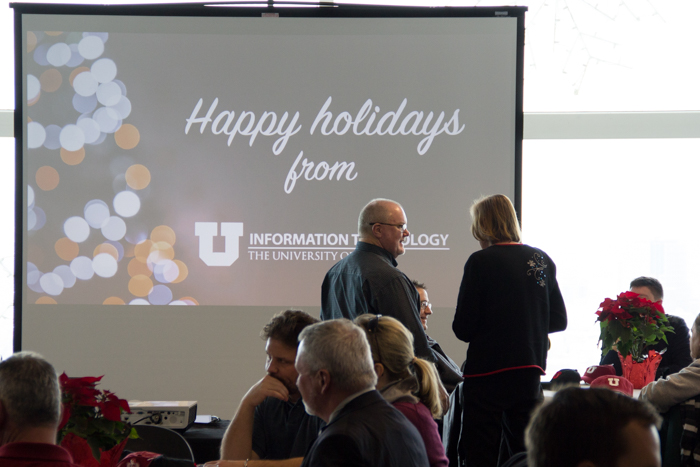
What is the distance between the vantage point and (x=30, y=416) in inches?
57.4

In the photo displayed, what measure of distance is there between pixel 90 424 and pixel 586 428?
123 centimetres

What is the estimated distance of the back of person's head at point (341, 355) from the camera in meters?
1.53

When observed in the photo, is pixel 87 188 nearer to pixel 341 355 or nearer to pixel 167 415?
pixel 167 415

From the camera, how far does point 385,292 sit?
8.86 feet

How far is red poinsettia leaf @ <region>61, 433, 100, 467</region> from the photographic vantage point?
5.09 feet

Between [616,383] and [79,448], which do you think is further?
[616,383]

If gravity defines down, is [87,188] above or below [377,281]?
above

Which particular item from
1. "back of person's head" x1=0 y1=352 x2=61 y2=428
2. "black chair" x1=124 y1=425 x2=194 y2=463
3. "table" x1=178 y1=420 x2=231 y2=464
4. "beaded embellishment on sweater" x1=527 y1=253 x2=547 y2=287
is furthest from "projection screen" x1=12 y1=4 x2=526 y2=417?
"back of person's head" x1=0 y1=352 x2=61 y2=428

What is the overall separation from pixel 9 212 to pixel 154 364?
1612 millimetres

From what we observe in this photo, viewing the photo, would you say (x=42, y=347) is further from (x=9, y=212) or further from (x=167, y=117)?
(x=167, y=117)

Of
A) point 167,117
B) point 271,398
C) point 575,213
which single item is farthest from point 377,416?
point 575,213

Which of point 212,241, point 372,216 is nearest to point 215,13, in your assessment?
point 212,241

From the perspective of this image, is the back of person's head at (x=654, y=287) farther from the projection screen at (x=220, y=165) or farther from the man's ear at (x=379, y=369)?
the man's ear at (x=379, y=369)

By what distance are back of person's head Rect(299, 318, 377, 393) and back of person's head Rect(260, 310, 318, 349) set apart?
1.45 ft
